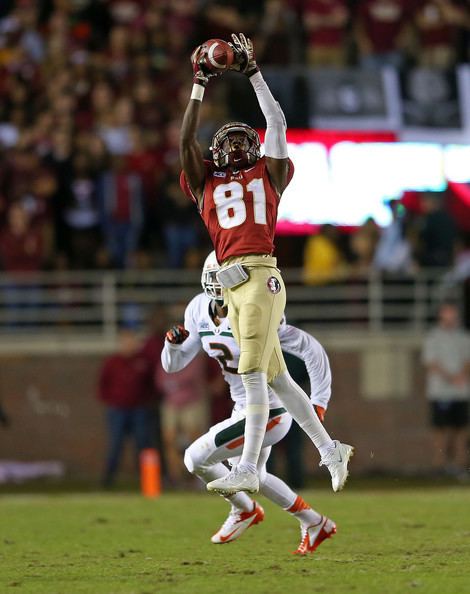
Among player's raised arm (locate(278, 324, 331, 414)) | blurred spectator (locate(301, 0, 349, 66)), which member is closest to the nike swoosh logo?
player's raised arm (locate(278, 324, 331, 414))

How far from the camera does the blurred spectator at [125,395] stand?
15023 millimetres

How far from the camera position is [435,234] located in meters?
15.6

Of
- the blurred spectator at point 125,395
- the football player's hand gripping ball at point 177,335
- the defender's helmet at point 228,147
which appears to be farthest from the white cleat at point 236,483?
the blurred spectator at point 125,395

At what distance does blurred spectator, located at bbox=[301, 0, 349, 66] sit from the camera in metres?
17.3

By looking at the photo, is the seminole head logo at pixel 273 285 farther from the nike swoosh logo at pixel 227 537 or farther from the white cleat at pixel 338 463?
the nike swoosh logo at pixel 227 537

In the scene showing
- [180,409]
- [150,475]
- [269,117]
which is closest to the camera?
[269,117]

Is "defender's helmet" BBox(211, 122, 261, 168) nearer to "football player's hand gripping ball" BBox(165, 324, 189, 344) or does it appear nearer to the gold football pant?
the gold football pant

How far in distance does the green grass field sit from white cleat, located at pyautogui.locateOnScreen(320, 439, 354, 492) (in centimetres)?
44

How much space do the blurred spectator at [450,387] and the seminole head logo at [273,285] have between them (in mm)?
7741

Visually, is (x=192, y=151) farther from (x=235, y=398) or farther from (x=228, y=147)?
(x=235, y=398)

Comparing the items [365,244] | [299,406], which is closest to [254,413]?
[299,406]

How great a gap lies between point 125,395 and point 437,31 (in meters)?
6.20

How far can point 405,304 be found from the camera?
16906 mm

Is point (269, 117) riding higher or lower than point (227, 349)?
higher
